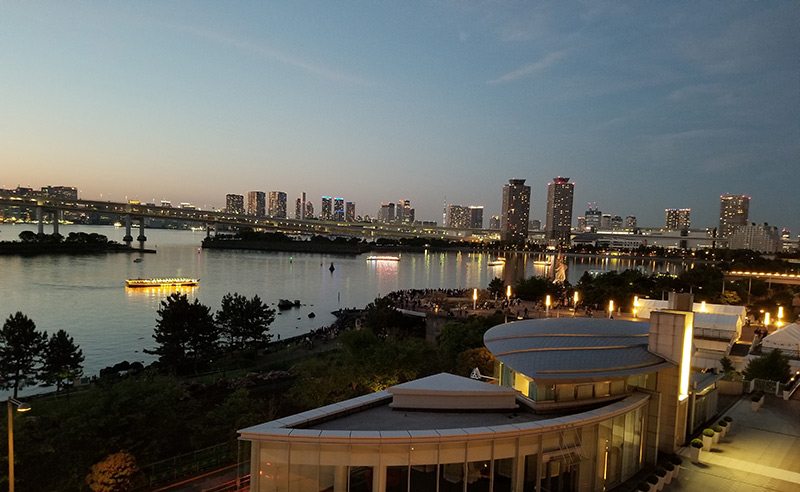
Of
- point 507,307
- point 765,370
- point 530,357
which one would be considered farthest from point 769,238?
point 530,357

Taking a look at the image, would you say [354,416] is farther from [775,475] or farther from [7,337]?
[7,337]

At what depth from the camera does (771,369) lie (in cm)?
1255

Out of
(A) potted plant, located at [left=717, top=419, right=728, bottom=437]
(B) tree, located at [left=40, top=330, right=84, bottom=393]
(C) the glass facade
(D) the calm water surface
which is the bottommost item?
(D) the calm water surface

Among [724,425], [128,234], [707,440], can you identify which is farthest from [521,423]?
[128,234]

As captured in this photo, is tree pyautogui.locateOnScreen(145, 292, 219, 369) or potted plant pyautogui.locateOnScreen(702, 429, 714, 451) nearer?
potted plant pyautogui.locateOnScreen(702, 429, 714, 451)

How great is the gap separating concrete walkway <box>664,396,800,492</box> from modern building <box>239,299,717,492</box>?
1.92ft

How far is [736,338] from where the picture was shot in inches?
758

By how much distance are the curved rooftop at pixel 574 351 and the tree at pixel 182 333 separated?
1466 centimetres

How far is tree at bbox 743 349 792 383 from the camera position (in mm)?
12406

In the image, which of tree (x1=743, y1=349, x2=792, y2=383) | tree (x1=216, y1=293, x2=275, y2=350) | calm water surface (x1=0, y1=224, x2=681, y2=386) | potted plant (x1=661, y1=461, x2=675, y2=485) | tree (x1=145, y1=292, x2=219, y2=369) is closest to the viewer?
potted plant (x1=661, y1=461, x2=675, y2=485)

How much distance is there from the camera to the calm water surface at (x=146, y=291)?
89.2 feet

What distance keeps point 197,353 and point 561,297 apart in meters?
21.4

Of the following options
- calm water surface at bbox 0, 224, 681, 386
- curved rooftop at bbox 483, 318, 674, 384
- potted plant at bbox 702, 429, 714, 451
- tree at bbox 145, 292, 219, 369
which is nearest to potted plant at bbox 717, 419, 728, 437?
potted plant at bbox 702, 429, 714, 451

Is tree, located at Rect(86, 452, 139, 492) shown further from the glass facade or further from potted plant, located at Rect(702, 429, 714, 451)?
potted plant, located at Rect(702, 429, 714, 451)
